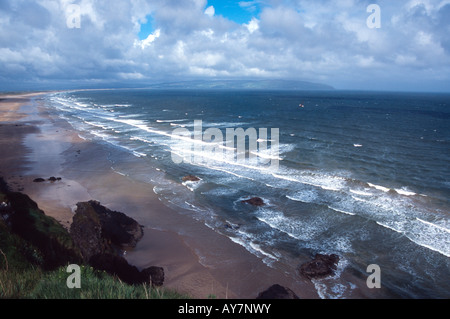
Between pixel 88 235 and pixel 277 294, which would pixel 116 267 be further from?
pixel 277 294

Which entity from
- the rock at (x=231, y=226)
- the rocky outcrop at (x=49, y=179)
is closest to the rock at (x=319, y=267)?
the rock at (x=231, y=226)

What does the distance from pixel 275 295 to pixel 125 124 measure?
54.2 m

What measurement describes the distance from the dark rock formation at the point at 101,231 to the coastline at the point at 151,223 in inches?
30.5

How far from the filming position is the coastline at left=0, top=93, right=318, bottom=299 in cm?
1230

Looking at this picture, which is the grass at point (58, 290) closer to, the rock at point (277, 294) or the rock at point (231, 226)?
the rock at point (277, 294)

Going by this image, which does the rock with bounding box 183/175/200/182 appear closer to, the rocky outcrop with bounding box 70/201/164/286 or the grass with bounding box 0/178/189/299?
the rocky outcrop with bounding box 70/201/164/286

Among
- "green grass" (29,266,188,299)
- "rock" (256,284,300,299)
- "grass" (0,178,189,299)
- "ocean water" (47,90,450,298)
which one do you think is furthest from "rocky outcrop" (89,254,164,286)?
"ocean water" (47,90,450,298)

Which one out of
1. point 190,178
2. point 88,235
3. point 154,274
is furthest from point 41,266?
point 190,178

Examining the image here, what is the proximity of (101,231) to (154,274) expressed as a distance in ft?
11.6

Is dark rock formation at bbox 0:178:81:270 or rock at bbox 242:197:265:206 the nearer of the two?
dark rock formation at bbox 0:178:81:270

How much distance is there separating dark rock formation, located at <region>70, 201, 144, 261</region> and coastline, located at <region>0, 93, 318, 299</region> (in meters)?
0.77

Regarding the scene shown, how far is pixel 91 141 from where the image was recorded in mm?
41562

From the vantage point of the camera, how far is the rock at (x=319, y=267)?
12.7m
